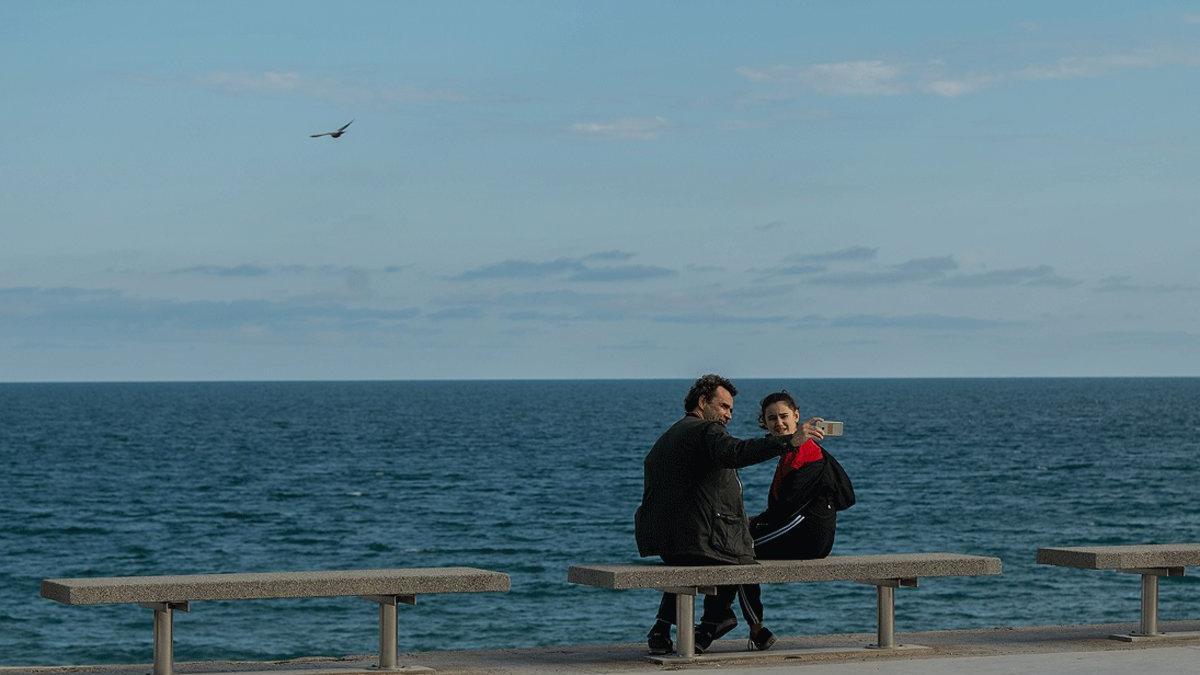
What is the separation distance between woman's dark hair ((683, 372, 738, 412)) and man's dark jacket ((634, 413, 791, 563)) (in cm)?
7

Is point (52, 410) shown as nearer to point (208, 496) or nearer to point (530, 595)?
point (208, 496)

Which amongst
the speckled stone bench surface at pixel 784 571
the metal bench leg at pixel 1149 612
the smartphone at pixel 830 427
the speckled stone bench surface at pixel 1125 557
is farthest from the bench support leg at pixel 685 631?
the metal bench leg at pixel 1149 612

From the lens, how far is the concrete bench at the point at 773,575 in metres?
9.45

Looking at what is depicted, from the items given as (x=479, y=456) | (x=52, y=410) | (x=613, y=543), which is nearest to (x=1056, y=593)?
(x=613, y=543)

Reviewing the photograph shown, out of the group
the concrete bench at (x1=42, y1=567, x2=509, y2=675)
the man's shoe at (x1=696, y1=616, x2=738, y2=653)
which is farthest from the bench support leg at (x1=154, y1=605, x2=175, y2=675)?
the man's shoe at (x1=696, y1=616, x2=738, y2=653)

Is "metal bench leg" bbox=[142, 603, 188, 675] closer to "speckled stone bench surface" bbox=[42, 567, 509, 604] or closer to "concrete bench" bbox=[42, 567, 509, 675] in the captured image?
"concrete bench" bbox=[42, 567, 509, 675]

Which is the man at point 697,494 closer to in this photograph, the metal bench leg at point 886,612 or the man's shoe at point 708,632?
the man's shoe at point 708,632

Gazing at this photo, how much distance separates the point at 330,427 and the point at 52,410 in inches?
1798

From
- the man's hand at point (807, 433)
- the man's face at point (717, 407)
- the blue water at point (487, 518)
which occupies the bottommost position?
the blue water at point (487, 518)

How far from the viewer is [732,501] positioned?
981cm

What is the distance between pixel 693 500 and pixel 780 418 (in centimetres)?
72

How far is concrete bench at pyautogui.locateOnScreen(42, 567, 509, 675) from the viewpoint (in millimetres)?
8773

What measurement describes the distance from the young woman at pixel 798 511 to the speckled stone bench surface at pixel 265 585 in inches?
66.7

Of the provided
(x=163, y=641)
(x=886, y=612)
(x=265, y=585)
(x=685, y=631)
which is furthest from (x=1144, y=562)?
(x=163, y=641)
